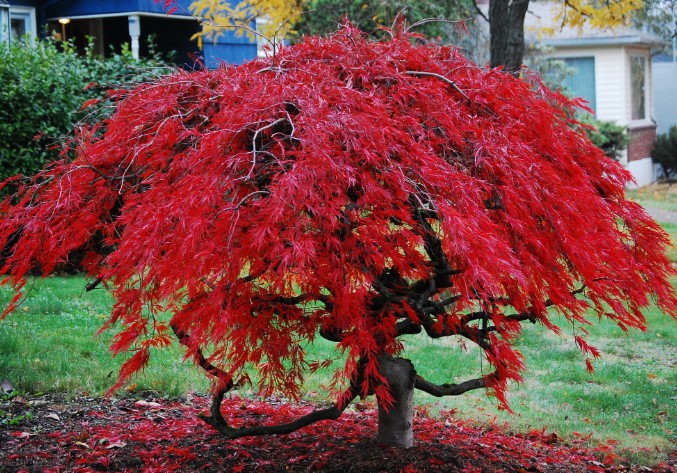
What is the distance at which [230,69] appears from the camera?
4.73 m

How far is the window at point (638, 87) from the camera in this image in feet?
81.1

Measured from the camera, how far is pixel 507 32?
29.0 feet

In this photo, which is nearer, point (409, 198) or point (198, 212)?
point (198, 212)

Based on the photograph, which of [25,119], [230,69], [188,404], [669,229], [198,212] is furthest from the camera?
[669,229]

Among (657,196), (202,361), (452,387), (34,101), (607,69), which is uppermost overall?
(607,69)

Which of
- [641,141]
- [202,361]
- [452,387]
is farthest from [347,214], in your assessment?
[641,141]

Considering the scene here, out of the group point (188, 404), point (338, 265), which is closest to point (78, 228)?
point (338, 265)

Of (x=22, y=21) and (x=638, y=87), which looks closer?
(x=22, y=21)

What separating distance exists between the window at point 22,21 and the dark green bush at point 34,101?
19.8 ft

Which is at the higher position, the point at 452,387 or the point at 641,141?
the point at 641,141

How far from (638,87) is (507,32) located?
18141 millimetres

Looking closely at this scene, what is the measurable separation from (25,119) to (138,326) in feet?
23.1

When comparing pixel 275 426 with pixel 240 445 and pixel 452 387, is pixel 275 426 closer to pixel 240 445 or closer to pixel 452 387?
pixel 240 445

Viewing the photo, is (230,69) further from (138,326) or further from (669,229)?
(669,229)
